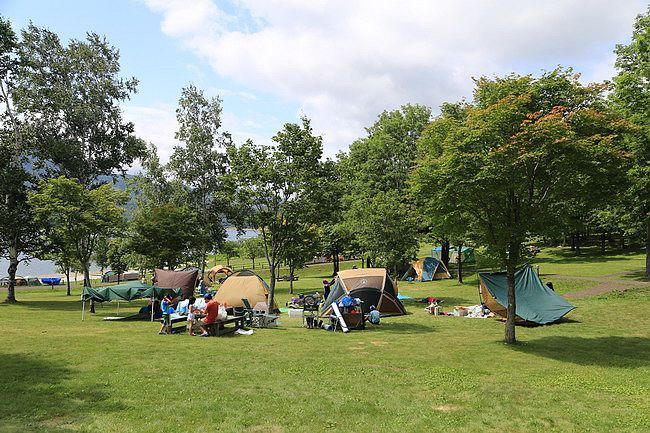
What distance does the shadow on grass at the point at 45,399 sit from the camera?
23.6 feet

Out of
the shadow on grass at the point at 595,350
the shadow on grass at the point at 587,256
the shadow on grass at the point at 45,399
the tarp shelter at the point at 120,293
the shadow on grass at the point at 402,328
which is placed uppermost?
the shadow on grass at the point at 587,256

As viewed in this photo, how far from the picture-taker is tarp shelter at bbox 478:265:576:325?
18172 mm

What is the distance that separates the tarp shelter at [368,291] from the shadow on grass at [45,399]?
12646 mm

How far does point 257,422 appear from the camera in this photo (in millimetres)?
7480

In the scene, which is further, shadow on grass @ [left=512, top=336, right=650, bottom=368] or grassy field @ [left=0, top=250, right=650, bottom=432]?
shadow on grass @ [left=512, top=336, right=650, bottom=368]

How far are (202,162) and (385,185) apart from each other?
17.3 m

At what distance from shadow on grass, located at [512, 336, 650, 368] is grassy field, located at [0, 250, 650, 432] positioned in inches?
2.0

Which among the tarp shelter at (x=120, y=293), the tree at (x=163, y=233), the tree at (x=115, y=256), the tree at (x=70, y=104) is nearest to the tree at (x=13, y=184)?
the tree at (x=70, y=104)

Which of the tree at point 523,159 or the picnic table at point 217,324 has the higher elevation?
the tree at point 523,159

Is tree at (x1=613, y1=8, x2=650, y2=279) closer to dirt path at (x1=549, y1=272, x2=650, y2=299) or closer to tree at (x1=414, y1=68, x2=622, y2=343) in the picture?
dirt path at (x1=549, y1=272, x2=650, y2=299)

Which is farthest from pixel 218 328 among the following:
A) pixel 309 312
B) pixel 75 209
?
pixel 75 209

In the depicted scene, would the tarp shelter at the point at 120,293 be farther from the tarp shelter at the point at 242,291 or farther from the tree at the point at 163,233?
the tree at the point at 163,233

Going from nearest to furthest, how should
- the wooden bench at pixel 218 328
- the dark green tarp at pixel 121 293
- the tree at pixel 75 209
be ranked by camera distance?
the wooden bench at pixel 218 328
the dark green tarp at pixel 121 293
the tree at pixel 75 209

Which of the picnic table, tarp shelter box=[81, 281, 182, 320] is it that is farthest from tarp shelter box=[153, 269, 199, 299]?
the picnic table
